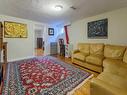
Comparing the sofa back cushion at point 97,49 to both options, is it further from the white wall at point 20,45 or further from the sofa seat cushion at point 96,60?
the white wall at point 20,45

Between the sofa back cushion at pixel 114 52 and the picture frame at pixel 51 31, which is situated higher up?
the picture frame at pixel 51 31

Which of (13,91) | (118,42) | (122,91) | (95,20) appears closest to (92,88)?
(122,91)

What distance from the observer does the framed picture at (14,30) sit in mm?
4148

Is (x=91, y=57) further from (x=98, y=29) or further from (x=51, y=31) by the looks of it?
(x=51, y=31)

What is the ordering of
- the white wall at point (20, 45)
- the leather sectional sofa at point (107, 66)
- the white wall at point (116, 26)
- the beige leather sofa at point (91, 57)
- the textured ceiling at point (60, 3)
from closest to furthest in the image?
the leather sectional sofa at point (107, 66) < the textured ceiling at point (60, 3) < the beige leather sofa at point (91, 57) < the white wall at point (116, 26) < the white wall at point (20, 45)

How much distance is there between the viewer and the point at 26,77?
2537 millimetres

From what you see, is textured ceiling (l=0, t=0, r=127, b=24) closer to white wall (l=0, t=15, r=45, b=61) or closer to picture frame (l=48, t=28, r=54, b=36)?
white wall (l=0, t=15, r=45, b=61)

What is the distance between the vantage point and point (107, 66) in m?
2.39

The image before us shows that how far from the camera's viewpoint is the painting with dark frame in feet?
12.0

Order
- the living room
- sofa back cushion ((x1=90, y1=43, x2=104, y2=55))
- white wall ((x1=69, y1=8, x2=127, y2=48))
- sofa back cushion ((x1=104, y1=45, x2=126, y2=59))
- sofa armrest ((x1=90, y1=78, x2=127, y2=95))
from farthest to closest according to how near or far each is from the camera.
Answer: sofa back cushion ((x1=90, y1=43, x2=104, y2=55))
white wall ((x1=69, y1=8, x2=127, y2=48))
sofa back cushion ((x1=104, y1=45, x2=126, y2=59))
the living room
sofa armrest ((x1=90, y1=78, x2=127, y2=95))

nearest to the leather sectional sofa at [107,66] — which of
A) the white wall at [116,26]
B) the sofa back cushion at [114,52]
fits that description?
the sofa back cushion at [114,52]

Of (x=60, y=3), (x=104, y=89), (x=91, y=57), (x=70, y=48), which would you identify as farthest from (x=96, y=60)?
(x=70, y=48)

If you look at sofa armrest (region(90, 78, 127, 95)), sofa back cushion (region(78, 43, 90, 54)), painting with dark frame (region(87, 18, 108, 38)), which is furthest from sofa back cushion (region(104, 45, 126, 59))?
sofa armrest (region(90, 78, 127, 95))

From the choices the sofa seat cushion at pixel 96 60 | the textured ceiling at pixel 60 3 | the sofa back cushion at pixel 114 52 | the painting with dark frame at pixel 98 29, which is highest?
the textured ceiling at pixel 60 3
